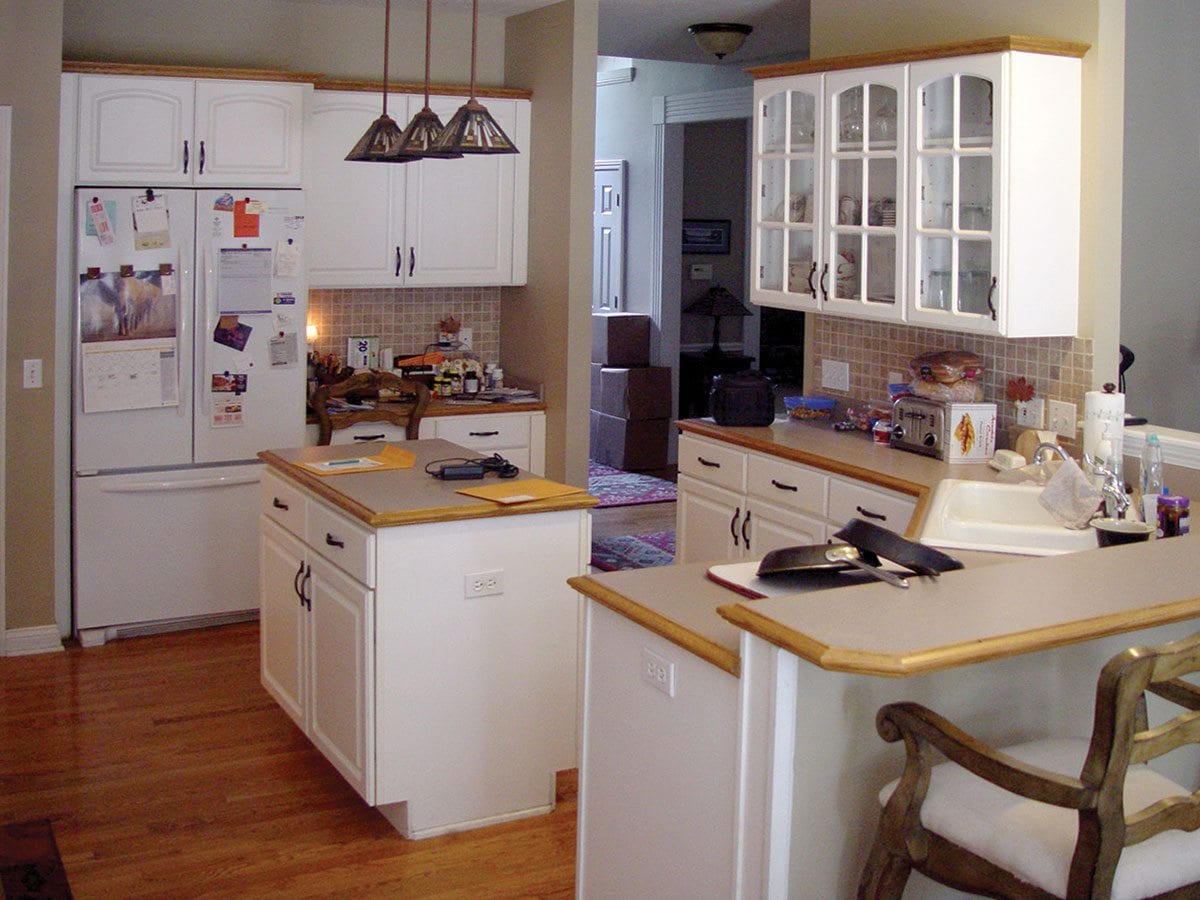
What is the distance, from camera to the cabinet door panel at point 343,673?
371cm

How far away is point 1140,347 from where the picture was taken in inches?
218

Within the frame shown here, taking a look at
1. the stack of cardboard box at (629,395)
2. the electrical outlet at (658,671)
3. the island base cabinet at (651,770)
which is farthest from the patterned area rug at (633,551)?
the electrical outlet at (658,671)

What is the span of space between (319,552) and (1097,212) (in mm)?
2519

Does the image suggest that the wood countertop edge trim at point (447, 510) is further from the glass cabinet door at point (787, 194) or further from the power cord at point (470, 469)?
the glass cabinet door at point (787, 194)

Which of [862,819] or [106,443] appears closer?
[862,819]

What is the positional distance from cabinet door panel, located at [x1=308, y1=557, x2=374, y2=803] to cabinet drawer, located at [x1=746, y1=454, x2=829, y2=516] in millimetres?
1519

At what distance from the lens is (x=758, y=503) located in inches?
187

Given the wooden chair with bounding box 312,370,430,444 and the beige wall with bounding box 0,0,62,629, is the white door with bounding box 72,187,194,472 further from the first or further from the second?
the wooden chair with bounding box 312,370,430,444

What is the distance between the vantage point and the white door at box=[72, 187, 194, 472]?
5273 mm

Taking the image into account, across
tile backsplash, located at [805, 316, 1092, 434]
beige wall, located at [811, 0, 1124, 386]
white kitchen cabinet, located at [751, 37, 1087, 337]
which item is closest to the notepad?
white kitchen cabinet, located at [751, 37, 1087, 337]

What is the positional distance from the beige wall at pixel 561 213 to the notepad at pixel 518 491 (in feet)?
7.40

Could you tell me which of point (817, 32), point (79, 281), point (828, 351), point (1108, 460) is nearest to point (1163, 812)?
point (1108, 460)

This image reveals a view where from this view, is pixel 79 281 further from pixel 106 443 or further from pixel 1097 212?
pixel 1097 212

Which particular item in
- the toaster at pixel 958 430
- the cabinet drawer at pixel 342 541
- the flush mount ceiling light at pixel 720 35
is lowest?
the cabinet drawer at pixel 342 541
